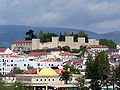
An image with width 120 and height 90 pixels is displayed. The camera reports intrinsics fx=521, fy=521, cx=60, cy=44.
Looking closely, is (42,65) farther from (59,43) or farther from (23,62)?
(59,43)

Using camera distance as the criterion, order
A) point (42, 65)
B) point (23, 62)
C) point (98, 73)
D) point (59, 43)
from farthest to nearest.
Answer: point (59, 43)
point (23, 62)
point (42, 65)
point (98, 73)

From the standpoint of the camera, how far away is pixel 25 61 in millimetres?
106875

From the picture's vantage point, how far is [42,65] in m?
105

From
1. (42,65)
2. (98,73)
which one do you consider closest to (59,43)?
(42,65)

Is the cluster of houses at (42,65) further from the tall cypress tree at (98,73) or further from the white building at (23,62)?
the tall cypress tree at (98,73)

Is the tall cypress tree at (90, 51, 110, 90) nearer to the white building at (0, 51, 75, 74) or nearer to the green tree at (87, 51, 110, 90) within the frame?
the green tree at (87, 51, 110, 90)

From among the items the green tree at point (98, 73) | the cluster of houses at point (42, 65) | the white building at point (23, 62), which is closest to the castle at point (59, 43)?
the cluster of houses at point (42, 65)

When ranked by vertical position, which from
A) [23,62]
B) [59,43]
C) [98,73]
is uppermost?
[59,43]

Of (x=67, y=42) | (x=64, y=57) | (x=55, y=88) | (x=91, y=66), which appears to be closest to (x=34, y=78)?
→ (x=55, y=88)

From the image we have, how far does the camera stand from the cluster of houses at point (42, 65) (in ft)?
248

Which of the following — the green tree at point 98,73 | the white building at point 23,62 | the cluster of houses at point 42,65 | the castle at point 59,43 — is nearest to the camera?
the green tree at point 98,73

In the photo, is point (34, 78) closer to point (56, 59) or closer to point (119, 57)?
point (56, 59)

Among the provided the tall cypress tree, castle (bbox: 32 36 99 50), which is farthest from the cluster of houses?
the tall cypress tree

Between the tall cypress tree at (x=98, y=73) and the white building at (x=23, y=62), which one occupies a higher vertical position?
the white building at (x=23, y=62)
